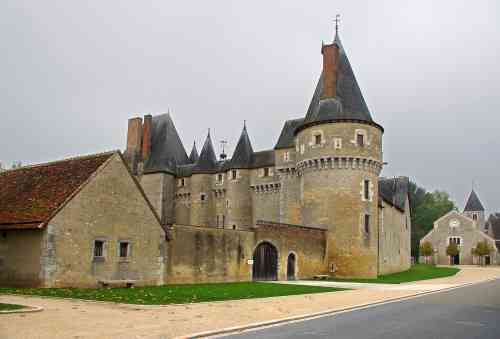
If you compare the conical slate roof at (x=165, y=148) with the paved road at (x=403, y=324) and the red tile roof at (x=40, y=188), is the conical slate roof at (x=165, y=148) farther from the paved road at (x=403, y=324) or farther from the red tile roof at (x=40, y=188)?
the paved road at (x=403, y=324)

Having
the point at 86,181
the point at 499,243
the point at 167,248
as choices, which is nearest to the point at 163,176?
the point at 167,248

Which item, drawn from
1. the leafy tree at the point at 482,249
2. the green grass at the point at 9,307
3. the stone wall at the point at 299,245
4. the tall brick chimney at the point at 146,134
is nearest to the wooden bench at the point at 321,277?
the stone wall at the point at 299,245

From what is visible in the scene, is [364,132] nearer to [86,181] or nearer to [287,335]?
[86,181]

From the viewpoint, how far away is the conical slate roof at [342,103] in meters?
38.0

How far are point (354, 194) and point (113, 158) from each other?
19.4 m

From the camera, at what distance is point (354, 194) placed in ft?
122

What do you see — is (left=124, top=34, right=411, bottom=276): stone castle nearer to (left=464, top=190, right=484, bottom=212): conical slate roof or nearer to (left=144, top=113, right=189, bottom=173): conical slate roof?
(left=144, top=113, right=189, bottom=173): conical slate roof

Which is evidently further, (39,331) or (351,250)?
(351,250)

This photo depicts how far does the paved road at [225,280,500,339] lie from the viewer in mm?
11023

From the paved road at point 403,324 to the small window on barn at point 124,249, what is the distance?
38.4 feet

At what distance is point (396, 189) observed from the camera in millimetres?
56812

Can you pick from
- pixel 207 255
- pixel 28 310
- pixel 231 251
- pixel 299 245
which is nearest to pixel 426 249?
pixel 299 245

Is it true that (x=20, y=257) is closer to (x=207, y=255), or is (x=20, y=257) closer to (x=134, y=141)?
(x=207, y=255)

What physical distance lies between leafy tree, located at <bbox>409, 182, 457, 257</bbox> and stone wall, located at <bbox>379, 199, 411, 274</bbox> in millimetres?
36555
